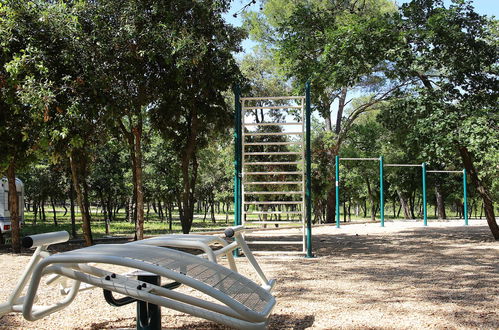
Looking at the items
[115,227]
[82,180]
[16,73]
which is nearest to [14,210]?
[82,180]

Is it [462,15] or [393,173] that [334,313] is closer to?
[462,15]

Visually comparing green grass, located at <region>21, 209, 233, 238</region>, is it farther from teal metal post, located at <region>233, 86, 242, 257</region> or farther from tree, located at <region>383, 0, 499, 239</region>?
tree, located at <region>383, 0, 499, 239</region>

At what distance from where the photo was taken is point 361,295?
5.18m

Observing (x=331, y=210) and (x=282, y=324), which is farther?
(x=331, y=210)

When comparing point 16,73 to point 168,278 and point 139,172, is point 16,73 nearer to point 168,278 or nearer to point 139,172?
Answer: point 139,172

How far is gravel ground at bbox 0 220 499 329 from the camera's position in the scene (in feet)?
13.4

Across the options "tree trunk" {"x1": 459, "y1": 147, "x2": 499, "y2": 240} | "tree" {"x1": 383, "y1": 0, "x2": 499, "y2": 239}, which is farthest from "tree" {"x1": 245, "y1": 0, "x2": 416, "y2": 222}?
"tree trunk" {"x1": 459, "y1": 147, "x2": 499, "y2": 240}

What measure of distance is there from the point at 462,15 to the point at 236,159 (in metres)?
5.99

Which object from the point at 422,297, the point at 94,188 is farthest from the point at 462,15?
the point at 94,188

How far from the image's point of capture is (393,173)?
102ft

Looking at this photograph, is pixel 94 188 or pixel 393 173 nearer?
pixel 94 188

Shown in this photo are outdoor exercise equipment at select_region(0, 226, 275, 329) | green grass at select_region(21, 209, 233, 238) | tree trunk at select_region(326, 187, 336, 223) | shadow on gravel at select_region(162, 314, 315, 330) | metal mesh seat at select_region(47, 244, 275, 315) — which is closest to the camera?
outdoor exercise equipment at select_region(0, 226, 275, 329)

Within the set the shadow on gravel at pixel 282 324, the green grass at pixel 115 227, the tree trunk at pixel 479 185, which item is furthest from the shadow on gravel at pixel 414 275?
the green grass at pixel 115 227

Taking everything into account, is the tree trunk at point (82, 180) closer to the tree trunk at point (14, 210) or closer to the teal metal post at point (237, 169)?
the tree trunk at point (14, 210)
